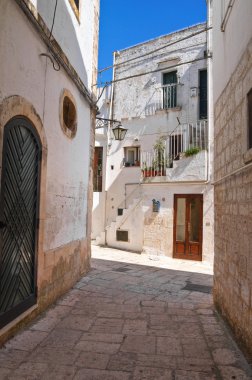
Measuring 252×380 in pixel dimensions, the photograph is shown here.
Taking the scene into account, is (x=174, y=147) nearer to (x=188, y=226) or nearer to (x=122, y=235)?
(x=188, y=226)

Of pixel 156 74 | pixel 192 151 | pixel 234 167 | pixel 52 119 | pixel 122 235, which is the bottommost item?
pixel 122 235

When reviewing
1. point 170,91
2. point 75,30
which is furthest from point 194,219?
point 75,30

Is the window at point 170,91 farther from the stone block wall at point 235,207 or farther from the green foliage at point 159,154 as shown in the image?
the stone block wall at point 235,207

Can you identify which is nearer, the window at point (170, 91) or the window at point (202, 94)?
the window at point (202, 94)

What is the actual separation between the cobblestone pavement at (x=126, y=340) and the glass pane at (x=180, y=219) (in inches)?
185

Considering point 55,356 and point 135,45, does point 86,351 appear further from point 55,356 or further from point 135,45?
point 135,45

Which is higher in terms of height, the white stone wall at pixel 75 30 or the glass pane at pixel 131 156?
the white stone wall at pixel 75 30

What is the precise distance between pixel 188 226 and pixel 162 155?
3.00 metres

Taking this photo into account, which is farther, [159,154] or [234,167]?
[159,154]

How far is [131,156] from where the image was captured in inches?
546

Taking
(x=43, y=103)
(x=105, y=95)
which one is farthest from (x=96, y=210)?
(x=43, y=103)

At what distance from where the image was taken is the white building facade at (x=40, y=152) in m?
3.57

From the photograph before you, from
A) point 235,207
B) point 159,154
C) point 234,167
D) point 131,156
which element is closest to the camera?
point 235,207

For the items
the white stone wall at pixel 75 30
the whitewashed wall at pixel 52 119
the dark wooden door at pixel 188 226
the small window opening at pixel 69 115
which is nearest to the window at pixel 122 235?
the dark wooden door at pixel 188 226
